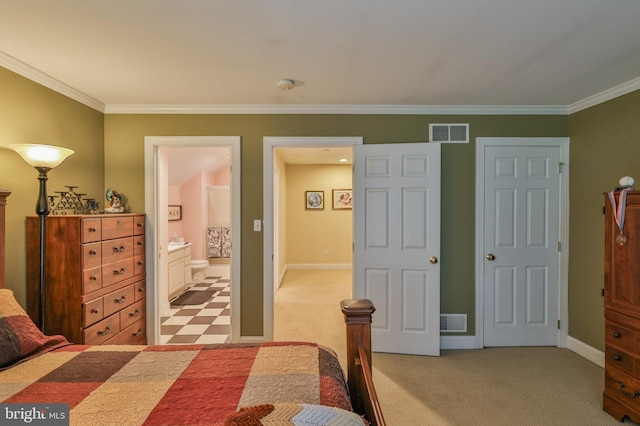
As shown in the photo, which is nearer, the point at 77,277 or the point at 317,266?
the point at 77,277

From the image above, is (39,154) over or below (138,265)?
over

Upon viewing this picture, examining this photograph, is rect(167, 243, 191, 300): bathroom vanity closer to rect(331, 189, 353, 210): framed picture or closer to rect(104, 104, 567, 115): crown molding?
rect(104, 104, 567, 115): crown molding

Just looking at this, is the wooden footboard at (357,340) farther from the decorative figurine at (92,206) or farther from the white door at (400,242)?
the decorative figurine at (92,206)

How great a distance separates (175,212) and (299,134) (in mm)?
4035

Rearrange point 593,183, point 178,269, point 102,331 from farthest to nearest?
point 178,269
point 593,183
point 102,331

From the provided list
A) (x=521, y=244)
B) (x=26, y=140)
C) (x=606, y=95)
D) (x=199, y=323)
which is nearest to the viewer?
(x=26, y=140)

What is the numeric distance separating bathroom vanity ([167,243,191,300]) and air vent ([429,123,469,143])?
13.1 ft

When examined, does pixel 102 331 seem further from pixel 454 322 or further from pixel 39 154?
pixel 454 322

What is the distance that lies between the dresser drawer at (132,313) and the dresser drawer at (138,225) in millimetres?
662

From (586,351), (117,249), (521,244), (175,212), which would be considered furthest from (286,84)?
(175,212)

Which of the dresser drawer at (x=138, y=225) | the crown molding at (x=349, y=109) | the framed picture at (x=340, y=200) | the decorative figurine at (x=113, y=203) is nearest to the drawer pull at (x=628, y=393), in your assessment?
the crown molding at (x=349, y=109)

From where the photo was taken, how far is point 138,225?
2.99 metres

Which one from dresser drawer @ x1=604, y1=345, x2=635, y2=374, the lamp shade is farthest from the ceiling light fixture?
dresser drawer @ x1=604, y1=345, x2=635, y2=374

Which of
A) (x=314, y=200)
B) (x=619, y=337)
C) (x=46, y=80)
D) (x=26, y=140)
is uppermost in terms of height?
(x=46, y=80)
